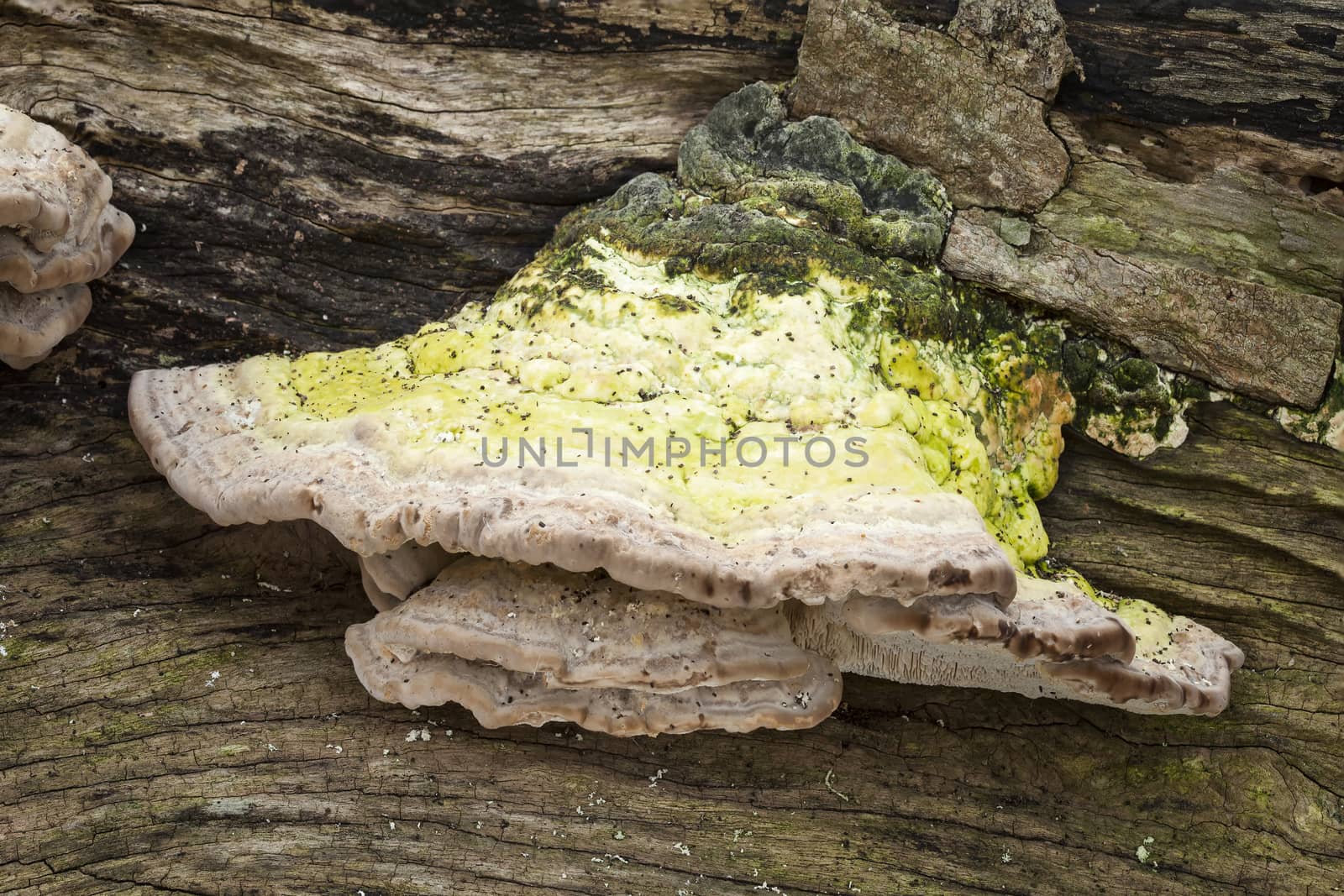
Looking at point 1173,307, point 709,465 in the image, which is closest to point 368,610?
point 709,465

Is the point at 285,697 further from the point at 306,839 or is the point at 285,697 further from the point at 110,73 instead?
the point at 110,73

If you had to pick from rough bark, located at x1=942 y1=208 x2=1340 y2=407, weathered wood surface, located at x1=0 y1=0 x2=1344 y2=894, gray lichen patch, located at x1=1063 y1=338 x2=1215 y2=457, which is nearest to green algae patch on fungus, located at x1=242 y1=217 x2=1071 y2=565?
gray lichen patch, located at x1=1063 y1=338 x2=1215 y2=457

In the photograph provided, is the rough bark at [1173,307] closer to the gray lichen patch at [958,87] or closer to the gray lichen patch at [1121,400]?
the gray lichen patch at [1121,400]

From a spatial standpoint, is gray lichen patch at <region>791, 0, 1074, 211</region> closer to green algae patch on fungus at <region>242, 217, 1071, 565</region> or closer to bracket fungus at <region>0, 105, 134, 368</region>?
green algae patch on fungus at <region>242, 217, 1071, 565</region>

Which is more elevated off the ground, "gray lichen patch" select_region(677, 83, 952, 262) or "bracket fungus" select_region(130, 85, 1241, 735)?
"gray lichen patch" select_region(677, 83, 952, 262)

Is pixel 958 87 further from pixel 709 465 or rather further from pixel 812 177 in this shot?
pixel 709 465

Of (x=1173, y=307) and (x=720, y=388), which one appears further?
(x=1173, y=307)

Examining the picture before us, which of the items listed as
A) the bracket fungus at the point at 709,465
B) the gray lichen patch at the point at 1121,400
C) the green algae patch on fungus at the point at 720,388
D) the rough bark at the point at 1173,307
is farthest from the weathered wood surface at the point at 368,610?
the green algae patch on fungus at the point at 720,388
